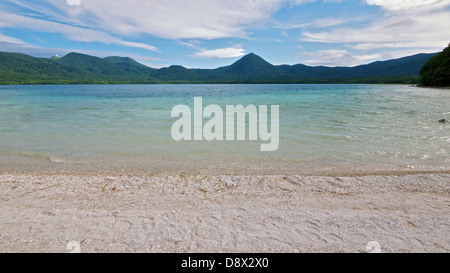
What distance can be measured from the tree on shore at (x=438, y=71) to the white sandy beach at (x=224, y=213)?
98812 millimetres

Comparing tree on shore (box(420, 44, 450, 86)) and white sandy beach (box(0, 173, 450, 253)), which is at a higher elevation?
tree on shore (box(420, 44, 450, 86))

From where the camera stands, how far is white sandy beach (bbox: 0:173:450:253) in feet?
12.2

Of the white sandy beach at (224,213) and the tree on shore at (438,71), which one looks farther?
the tree on shore at (438,71)

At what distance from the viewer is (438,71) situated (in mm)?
76625

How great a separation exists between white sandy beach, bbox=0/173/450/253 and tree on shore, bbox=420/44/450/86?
324 feet

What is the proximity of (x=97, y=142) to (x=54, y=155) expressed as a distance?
7.22 feet

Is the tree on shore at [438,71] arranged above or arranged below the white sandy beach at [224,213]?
above

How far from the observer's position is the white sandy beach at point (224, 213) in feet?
12.2

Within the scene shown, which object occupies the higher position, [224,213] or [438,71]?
[438,71]

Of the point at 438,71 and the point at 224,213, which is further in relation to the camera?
the point at 438,71

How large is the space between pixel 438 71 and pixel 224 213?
107 m

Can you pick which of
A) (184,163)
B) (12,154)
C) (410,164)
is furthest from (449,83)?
(12,154)

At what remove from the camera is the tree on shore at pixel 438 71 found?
74.4 meters

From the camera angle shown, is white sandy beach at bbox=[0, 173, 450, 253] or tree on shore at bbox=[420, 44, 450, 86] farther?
tree on shore at bbox=[420, 44, 450, 86]
